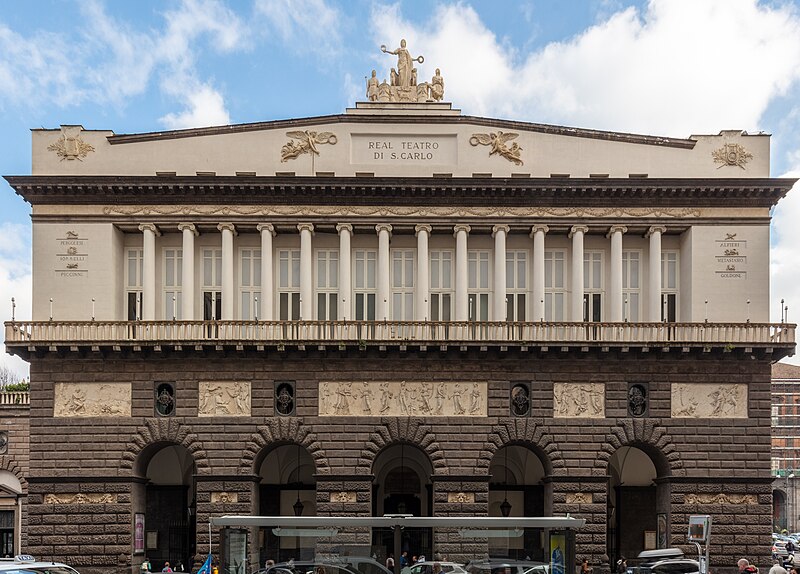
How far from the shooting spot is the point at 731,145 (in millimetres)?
50625

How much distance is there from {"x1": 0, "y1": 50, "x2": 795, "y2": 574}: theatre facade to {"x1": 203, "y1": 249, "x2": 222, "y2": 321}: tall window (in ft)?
0.37

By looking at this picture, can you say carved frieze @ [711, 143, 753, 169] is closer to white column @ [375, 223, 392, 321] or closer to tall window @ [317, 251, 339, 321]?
white column @ [375, 223, 392, 321]

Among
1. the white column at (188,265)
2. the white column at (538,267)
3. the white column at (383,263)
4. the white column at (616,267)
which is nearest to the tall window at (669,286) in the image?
the white column at (616,267)

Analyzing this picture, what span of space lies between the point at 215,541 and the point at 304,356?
9.50 meters

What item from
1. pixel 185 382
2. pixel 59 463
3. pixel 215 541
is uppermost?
pixel 185 382

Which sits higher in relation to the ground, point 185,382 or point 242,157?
point 242,157

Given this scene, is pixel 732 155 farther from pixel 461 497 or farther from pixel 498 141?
pixel 461 497

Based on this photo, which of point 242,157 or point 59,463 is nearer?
point 59,463

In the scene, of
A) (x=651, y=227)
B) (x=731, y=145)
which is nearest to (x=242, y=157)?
(x=651, y=227)

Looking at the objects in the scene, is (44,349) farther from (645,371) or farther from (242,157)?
(645,371)

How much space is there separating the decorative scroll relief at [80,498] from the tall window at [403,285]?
16.2 m

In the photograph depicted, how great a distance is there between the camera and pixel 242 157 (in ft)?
166

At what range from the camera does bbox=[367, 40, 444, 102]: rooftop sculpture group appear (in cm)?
5181

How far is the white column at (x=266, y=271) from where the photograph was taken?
4938cm
